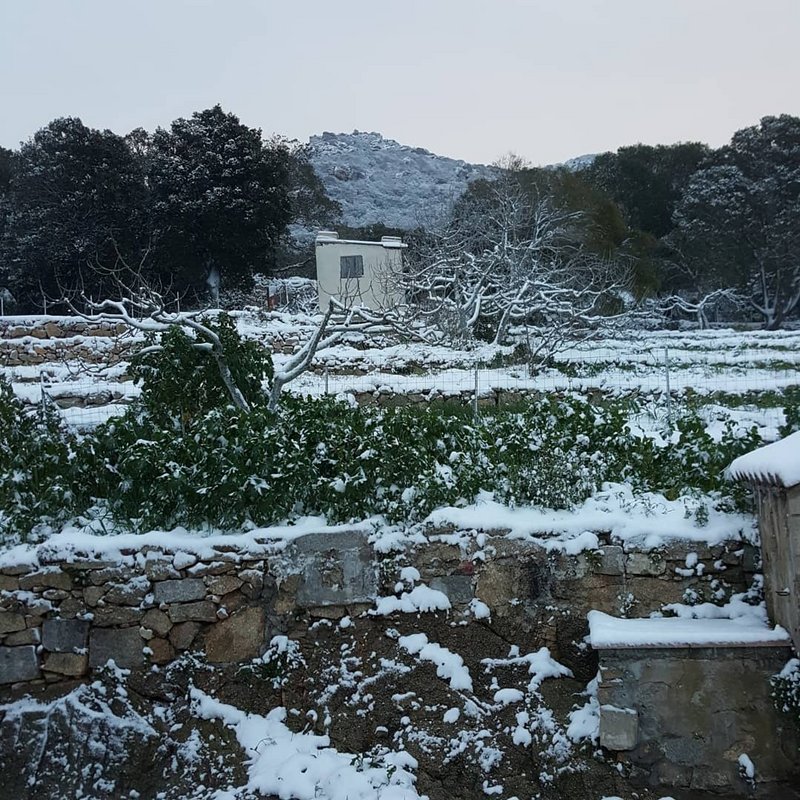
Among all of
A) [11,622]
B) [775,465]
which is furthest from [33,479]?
[775,465]

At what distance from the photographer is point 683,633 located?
14.4ft

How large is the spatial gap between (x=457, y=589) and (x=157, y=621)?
1791 mm

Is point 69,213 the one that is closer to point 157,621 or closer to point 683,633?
point 157,621

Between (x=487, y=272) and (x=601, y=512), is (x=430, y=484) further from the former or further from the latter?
(x=487, y=272)

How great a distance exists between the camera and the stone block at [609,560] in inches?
191

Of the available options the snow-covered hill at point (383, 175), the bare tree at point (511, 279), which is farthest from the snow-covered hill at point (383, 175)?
the bare tree at point (511, 279)

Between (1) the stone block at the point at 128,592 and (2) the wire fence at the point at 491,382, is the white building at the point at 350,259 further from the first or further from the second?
(1) the stone block at the point at 128,592

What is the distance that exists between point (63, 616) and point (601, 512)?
3.29 metres

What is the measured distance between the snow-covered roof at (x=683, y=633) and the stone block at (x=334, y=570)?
1.35m

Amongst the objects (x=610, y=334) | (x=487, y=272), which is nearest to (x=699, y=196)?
(x=610, y=334)

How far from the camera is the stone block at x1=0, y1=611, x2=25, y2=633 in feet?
15.7

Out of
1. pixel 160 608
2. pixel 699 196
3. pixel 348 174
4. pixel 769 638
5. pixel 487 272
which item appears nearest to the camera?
pixel 769 638

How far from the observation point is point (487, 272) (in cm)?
1780

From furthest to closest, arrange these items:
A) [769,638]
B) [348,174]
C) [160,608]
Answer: [348,174]
[160,608]
[769,638]
